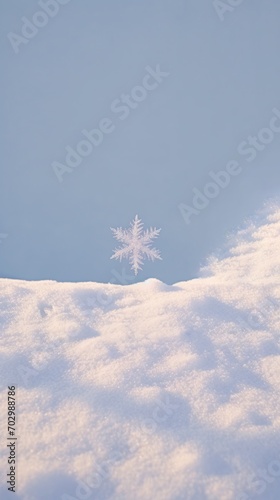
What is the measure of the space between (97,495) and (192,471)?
557 mm

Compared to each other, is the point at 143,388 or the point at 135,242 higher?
the point at 135,242

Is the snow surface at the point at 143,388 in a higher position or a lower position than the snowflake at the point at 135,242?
lower

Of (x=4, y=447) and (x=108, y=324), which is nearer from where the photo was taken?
(x=4, y=447)

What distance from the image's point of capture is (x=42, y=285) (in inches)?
175

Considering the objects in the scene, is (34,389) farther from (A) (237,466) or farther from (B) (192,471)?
(A) (237,466)

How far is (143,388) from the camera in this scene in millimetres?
3176

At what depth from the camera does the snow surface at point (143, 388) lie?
98.5 inches

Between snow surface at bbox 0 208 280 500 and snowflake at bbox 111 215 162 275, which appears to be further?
snowflake at bbox 111 215 162 275

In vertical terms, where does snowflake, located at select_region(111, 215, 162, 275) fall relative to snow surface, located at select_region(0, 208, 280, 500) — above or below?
above

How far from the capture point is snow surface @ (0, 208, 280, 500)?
250 cm

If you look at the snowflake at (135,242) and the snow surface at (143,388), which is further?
the snowflake at (135,242)

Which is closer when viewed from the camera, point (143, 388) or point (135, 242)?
point (143, 388)

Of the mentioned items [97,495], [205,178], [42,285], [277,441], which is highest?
[205,178]

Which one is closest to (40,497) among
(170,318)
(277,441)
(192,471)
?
(192,471)
